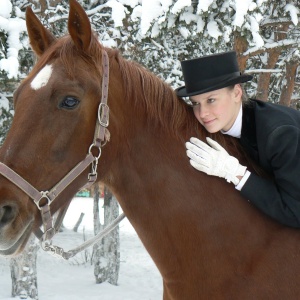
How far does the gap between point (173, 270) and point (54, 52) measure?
45.8 inches

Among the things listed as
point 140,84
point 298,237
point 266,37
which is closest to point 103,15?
point 266,37

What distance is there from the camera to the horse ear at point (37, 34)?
2.32 m

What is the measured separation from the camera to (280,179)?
2.20 m

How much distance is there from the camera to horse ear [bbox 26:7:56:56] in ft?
7.62

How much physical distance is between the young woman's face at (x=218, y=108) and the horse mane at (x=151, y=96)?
0.21 feet

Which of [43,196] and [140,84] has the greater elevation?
[140,84]

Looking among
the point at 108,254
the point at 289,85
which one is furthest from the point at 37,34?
the point at 108,254

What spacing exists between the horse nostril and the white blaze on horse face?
53 centimetres

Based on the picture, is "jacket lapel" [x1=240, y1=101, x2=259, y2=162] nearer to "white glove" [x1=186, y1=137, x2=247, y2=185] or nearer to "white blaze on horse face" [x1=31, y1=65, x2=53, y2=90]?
"white glove" [x1=186, y1=137, x2=247, y2=185]

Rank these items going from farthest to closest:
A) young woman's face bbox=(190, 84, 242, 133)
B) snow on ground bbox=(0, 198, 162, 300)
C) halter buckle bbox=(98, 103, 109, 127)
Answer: snow on ground bbox=(0, 198, 162, 300) → young woman's face bbox=(190, 84, 242, 133) → halter buckle bbox=(98, 103, 109, 127)

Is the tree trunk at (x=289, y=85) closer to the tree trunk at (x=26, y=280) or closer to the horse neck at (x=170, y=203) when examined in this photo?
the tree trunk at (x=26, y=280)

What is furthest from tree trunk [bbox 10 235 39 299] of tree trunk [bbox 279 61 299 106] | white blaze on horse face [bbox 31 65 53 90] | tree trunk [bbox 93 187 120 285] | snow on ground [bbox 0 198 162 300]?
white blaze on horse face [bbox 31 65 53 90]

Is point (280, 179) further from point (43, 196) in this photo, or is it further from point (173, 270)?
point (43, 196)

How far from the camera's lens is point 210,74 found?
2.38 meters
